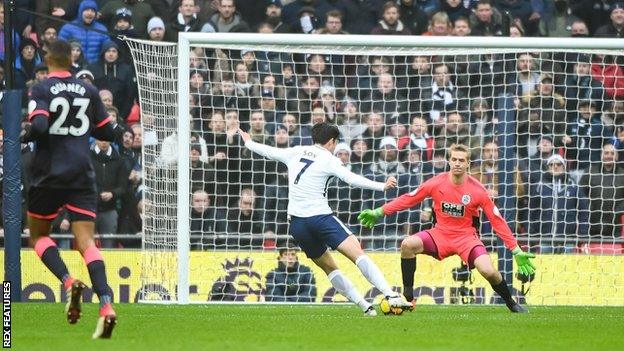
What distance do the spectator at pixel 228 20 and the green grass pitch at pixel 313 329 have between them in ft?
18.6

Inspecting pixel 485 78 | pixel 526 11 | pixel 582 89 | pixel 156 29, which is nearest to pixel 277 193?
pixel 156 29

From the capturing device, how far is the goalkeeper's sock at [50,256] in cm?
1027

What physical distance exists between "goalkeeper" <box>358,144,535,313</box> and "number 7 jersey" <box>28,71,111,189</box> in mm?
4738

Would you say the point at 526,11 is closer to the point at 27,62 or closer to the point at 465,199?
the point at 465,199

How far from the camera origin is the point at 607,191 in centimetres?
1723

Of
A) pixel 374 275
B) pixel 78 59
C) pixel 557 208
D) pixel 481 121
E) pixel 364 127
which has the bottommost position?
pixel 374 275

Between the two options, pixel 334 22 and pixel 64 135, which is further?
pixel 334 22

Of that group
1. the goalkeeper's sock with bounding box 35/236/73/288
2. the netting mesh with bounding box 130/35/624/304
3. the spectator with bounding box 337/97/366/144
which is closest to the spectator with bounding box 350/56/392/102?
the netting mesh with bounding box 130/35/624/304

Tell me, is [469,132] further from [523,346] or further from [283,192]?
[523,346]

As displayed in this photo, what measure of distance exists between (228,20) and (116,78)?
198 cm

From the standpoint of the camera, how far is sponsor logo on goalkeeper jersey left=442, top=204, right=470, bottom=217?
46.4 ft

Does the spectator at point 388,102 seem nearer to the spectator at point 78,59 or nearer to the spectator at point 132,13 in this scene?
the spectator at point 132,13

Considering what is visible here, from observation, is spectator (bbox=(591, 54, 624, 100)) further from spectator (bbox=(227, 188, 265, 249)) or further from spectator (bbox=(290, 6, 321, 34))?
spectator (bbox=(227, 188, 265, 249))

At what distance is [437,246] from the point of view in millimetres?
14125
